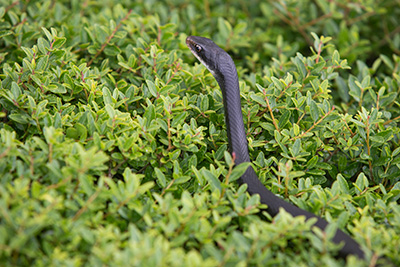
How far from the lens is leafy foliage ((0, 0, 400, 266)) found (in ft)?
7.03

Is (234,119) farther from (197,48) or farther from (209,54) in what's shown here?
(197,48)

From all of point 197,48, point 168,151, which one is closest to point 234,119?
point 168,151

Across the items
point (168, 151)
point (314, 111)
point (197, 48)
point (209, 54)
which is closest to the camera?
point (168, 151)

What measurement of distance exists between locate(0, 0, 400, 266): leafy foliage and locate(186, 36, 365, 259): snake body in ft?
0.25

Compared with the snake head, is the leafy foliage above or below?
below

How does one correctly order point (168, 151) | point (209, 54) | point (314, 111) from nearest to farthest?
point (168, 151) → point (314, 111) → point (209, 54)

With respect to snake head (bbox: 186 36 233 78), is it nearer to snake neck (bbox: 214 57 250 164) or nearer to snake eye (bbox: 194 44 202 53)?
snake eye (bbox: 194 44 202 53)

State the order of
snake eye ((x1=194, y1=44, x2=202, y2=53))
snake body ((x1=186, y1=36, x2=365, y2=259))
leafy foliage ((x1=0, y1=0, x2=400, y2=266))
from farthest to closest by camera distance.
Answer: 1. snake eye ((x1=194, y1=44, x2=202, y2=53))
2. snake body ((x1=186, y1=36, x2=365, y2=259))
3. leafy foliage ((x1=0, y1=0, x2=400, y2=266))

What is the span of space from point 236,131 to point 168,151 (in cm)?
53

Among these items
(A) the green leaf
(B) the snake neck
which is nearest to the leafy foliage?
(A) the green leaf

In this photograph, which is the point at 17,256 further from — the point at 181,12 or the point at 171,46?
the point at 181,12

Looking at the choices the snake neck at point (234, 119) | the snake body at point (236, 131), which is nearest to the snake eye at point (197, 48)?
the snake body at point (236, 131)

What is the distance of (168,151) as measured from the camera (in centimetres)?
295

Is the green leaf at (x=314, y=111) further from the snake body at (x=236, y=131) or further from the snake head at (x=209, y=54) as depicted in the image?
the snake head at (x=209, y=54)
